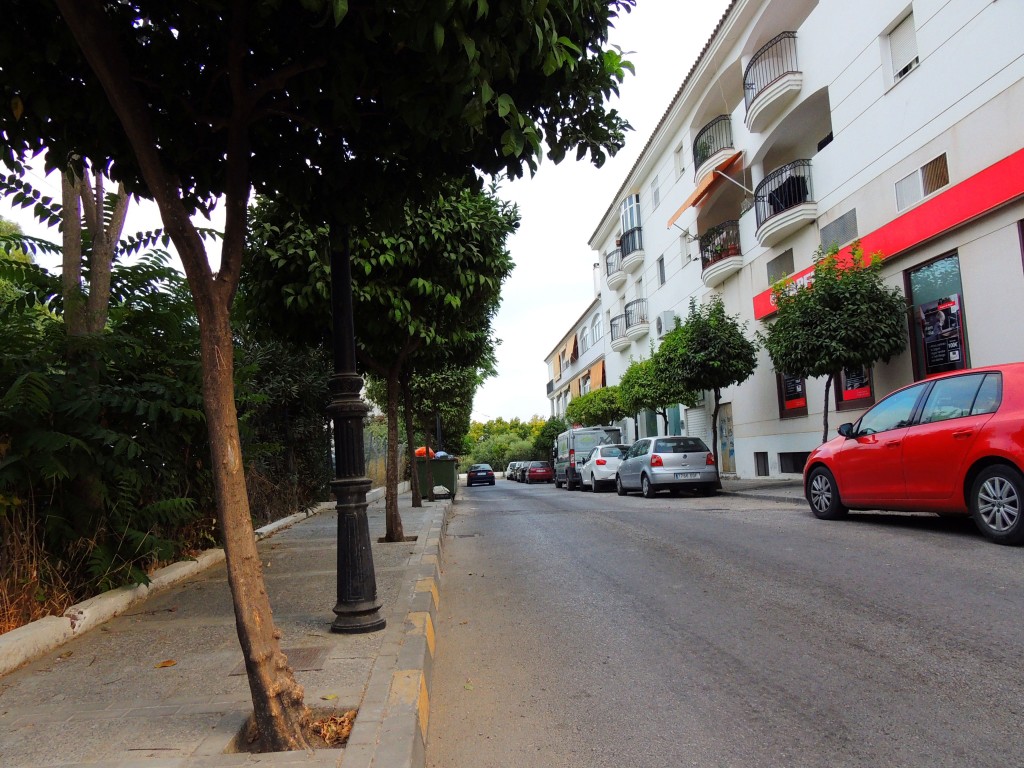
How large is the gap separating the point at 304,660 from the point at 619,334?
31.6 m

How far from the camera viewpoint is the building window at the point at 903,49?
1372cm

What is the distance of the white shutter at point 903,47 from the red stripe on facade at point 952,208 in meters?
2.95

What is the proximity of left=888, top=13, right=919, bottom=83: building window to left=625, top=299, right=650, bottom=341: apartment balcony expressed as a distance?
1704 centimetres

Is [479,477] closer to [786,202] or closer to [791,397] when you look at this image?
[791,397]

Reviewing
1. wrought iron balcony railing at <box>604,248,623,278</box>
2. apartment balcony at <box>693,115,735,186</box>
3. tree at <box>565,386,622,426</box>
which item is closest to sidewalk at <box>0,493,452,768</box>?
apartment balcony at <box>693,115,735,186</box>

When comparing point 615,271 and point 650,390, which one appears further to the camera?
point 615,271

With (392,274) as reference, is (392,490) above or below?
below

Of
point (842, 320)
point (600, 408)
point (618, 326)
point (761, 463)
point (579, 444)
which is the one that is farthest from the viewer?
point (618, 326)

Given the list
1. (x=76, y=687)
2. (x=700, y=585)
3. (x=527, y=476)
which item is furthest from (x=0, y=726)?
(x=527, y=476)

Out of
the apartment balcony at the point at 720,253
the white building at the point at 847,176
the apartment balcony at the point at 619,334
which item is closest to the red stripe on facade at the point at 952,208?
the white building at the point at 847,176

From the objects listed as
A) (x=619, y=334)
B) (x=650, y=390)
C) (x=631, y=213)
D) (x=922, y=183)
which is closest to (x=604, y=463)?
(x=650, y=390)

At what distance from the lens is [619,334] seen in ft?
114

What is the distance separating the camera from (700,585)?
6.33 metres

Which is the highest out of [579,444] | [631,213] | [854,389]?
[631,213]
